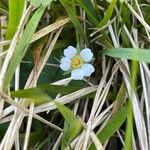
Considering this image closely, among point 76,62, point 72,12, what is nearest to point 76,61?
point 76,62

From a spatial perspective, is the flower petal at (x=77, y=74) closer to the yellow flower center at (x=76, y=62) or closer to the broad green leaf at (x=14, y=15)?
the yellow flower center at (x=76, y=62)

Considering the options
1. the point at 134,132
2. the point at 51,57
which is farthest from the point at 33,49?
the point at 134,132

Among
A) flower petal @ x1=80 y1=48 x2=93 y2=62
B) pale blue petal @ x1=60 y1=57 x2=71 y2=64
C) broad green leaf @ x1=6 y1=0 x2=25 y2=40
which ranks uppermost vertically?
broad green leaf @ x1=6 y1=0 x2=25 y2=40

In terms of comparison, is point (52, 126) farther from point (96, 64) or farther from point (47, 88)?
point (96, 64)

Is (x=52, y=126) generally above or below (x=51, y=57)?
below

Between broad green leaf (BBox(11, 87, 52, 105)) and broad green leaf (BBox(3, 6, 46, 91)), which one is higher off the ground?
broad green leaf (BBox(3, 6, 46, 91))

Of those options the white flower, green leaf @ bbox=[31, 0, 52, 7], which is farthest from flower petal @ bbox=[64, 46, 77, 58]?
green leaf @ bbox=[31, 0, 52, 7]

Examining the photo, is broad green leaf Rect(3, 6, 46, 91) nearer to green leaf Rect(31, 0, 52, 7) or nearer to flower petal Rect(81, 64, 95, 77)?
green leaf Rect(31, 0, 52, 7)
